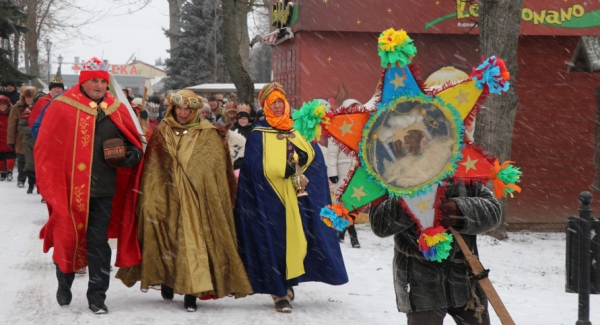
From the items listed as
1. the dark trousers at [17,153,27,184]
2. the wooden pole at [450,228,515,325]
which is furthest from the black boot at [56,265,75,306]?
the dark trousers at [17,153,27,184]

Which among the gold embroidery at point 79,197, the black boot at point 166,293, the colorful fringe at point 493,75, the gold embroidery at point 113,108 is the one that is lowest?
the black boot at point 166,293

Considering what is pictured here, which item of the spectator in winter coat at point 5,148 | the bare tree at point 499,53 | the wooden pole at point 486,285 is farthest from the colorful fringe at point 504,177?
the spectator in winter coat at point 5,148

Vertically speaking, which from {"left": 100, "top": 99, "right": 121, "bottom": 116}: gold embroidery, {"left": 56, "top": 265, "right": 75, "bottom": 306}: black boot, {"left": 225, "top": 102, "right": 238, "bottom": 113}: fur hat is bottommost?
{"left": 56, "top": 265, "right": 75, "bottom": 306}: black boot

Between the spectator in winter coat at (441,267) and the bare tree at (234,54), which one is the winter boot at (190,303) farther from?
the bare tree at (234,54)

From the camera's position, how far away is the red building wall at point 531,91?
44.9ft

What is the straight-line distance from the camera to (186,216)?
700 centimetres

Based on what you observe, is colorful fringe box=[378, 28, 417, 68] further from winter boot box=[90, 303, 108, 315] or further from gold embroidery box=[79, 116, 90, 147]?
winter boot box=[90, 303, 108, 315]

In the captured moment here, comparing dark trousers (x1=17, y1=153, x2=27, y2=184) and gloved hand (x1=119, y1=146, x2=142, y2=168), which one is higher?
gloved hand (x1=119, y1=146, x2=142, y2=168)

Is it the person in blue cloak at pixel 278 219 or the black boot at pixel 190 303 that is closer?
the black boot at pixel 190 303

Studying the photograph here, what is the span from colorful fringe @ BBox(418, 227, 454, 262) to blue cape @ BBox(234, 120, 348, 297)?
346cm

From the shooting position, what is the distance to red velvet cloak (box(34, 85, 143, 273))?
677 cm

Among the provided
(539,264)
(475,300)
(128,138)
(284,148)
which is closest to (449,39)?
(539,264)

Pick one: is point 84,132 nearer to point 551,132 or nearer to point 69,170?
point 69,170

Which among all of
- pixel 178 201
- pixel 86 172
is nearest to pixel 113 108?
pixel 86 172
